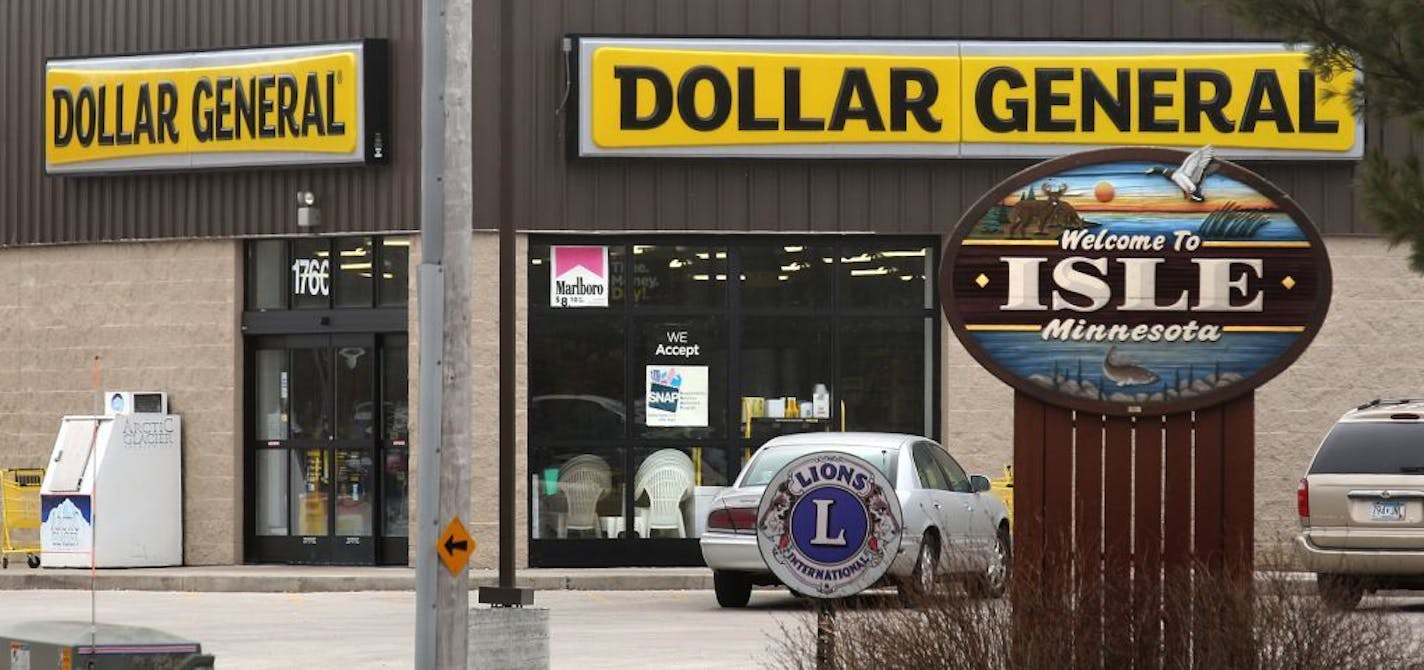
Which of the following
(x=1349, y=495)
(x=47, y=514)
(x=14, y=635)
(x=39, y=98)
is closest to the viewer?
(x=14, y=635)

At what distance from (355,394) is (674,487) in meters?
3.70

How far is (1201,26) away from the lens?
2655cm

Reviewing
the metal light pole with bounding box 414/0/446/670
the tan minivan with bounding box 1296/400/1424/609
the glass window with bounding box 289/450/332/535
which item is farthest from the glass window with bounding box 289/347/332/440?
the metal light pole with bounding box 414/0/446/670

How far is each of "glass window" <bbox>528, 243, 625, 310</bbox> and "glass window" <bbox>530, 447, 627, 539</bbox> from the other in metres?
1.61

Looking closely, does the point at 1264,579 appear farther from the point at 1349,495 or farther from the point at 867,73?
the point at 867,73

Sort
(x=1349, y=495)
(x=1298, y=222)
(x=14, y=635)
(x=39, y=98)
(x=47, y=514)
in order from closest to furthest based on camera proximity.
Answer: (x=14, y=635)
(x=1298, y=222)
(x=1349, y=495)
(x=47, y=514)
(x=39, y=98)

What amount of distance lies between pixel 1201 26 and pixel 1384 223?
52.3 feet

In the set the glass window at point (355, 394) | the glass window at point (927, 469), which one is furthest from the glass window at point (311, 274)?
the glass window at point (927, 469)

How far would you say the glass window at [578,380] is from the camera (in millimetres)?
26453

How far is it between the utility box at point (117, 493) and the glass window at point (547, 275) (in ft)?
14.5

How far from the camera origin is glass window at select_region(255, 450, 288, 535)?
2752cm

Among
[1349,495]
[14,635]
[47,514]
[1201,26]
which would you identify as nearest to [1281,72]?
[1201,26]

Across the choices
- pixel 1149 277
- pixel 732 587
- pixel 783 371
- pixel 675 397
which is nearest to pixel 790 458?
pixel 732 587

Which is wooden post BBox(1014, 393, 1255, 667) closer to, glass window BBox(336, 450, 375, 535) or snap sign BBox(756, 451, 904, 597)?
snap sign BBox(756, 451, 904, 597)
